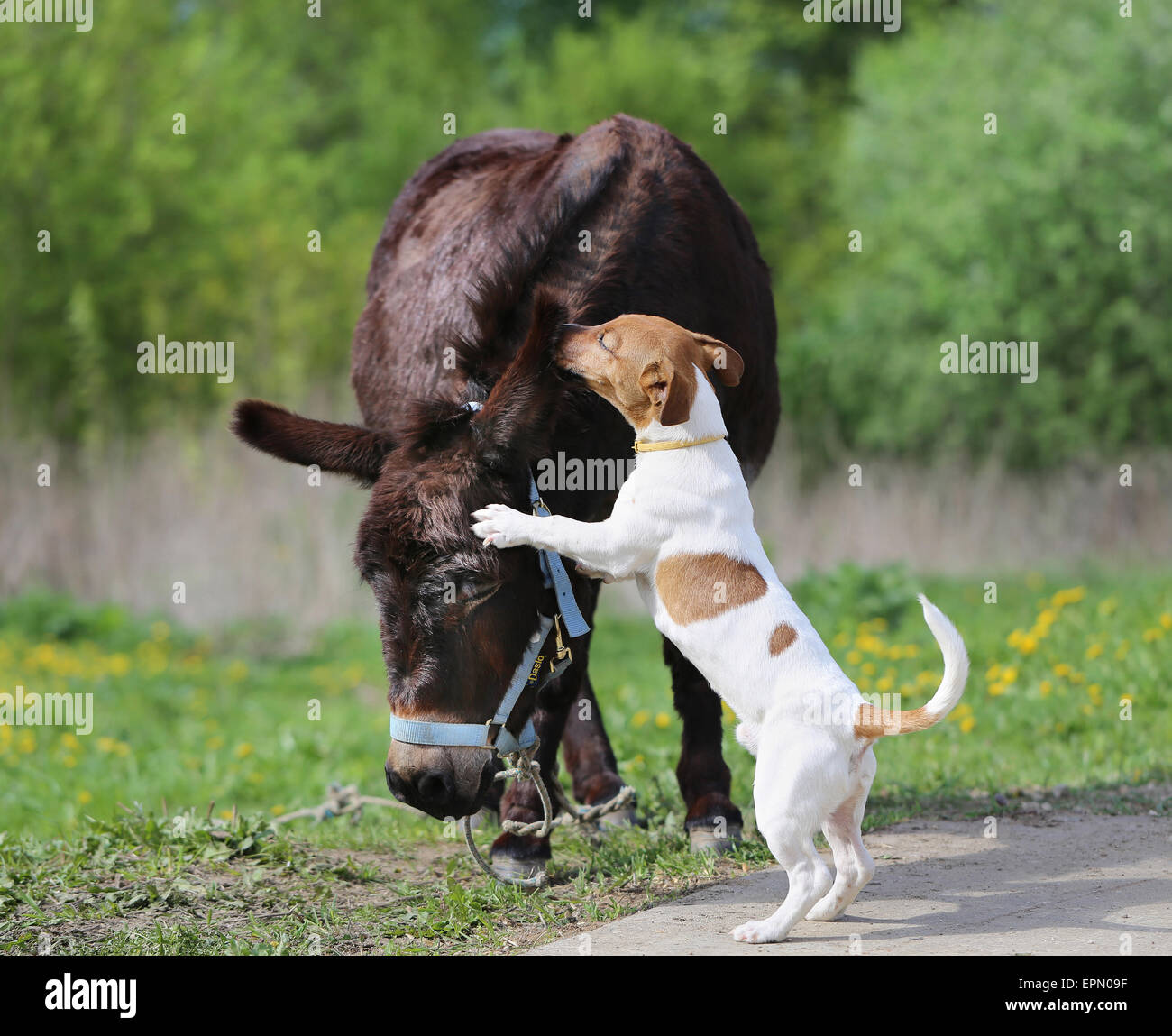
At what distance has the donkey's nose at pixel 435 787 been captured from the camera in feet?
11.2

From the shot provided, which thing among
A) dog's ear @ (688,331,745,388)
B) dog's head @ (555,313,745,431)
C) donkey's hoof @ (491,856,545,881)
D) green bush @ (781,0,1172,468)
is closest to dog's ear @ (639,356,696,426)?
dog's head @ (555,313,745,431)

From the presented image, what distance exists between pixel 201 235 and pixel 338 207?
7955mm

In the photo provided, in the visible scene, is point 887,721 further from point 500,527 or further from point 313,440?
point 313,440

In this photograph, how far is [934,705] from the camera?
11.1 ft

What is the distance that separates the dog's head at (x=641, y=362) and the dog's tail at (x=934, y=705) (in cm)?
85

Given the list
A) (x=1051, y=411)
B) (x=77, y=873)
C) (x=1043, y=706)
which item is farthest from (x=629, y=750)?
(x=1051, y=411)

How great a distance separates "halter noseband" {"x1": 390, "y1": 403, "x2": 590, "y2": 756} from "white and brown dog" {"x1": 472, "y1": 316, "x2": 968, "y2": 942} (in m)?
0.13

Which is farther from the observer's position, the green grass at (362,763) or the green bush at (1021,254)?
the green bush at (1021,254)

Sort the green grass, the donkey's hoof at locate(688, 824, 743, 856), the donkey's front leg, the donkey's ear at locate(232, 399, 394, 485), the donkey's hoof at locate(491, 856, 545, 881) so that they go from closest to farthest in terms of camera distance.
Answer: the donkey's ear at locate(232, 399, 394, 485) → the green grass → the donkey's hoof at locate(491, 856, 545, 881) → the donkey's hoof at locate(688, 824, 743, 856) → the donkey's front leg

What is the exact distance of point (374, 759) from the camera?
7.54 meters

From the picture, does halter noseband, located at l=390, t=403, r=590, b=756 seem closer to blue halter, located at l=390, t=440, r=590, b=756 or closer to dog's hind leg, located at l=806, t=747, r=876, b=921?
blue halter, located at l=390, t=440, r=590, b=756

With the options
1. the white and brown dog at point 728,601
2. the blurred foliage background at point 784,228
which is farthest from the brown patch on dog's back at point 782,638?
the blurred foliage background at point 784,228

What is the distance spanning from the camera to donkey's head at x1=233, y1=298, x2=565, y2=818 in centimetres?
343

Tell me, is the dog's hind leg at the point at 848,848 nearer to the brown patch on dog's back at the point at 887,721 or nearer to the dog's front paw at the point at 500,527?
the brown patch on dog's back at the point at 887,721
